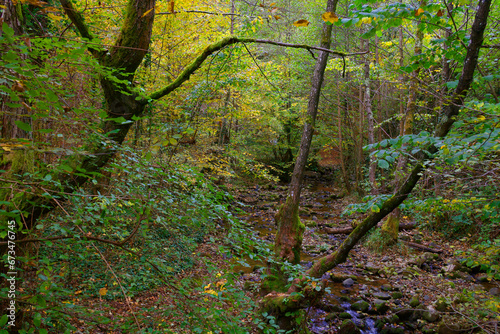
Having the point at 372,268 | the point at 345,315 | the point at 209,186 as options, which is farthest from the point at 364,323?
the point at 209,186

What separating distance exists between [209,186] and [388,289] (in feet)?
20.2

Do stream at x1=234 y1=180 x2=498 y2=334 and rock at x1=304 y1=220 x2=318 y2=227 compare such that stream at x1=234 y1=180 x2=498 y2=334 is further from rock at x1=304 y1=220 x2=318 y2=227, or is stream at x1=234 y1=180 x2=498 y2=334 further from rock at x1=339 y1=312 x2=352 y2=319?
rock at x1=304 y1=220 x2=318 y2=227

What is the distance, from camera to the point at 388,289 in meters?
6.43

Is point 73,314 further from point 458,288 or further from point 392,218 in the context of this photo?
point 392,218

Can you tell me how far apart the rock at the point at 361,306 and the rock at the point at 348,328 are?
74 centimetres

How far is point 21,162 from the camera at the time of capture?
243cm

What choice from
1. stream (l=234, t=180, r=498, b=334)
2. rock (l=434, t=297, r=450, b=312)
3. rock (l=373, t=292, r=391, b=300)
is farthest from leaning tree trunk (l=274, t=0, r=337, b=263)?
rock (l=434, t=297, r=450, b=312)

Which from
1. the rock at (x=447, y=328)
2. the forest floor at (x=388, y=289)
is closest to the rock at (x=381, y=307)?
the forest floor at (x=388, y=289)

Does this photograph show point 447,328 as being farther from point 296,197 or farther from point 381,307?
point 296,197

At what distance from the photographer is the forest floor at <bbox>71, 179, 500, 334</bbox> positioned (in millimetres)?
3980

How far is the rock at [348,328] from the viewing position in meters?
4.95

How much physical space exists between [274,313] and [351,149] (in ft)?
47.8

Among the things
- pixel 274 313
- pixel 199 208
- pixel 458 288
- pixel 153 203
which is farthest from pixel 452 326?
pixel 153 203

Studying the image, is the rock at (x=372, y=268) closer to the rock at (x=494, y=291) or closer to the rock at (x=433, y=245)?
the rock at (x=433, y=245)
